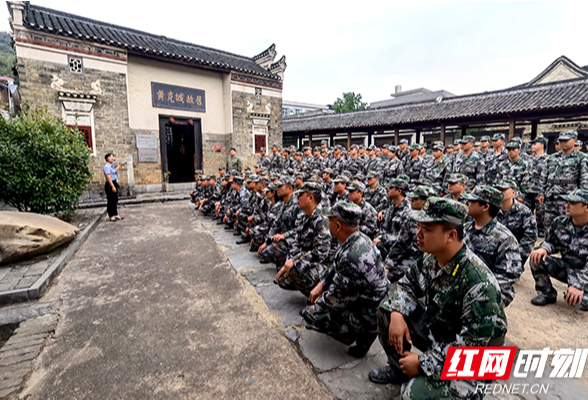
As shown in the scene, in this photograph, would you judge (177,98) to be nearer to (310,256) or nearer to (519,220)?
(310,256)

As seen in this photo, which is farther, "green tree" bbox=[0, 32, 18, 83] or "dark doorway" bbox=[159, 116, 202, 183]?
"green tree" bbox=[0, 32, 18, 83]

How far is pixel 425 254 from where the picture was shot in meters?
2.26

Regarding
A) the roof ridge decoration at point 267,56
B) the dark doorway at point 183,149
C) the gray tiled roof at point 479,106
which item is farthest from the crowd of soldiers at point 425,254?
the roof ridge decoration at point 267,56

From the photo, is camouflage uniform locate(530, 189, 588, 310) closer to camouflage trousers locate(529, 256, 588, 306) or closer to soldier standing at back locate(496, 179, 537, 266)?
camouflage trousers locate(529, 256, 588, 306)

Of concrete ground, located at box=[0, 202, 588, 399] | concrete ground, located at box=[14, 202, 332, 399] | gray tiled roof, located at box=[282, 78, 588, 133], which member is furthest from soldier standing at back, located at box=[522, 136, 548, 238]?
concrete ground, located at box=[14, 202, 332, 399]

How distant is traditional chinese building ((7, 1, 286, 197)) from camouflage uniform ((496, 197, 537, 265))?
10.1m

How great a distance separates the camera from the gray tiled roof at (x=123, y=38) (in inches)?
419

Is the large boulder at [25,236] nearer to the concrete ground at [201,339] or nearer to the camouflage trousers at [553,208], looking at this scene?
the concrete ground at [201,339]

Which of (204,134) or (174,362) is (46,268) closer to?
(174,362)

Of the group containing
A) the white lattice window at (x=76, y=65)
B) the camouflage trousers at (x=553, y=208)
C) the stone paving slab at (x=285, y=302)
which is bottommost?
the stone paving slab at (x=285, y=302)

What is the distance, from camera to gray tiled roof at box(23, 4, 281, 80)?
1063cm

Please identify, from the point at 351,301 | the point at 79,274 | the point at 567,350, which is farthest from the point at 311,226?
the point at 79,274

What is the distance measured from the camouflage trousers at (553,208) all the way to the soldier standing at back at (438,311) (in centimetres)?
551

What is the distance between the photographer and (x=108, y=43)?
11.1 metres
